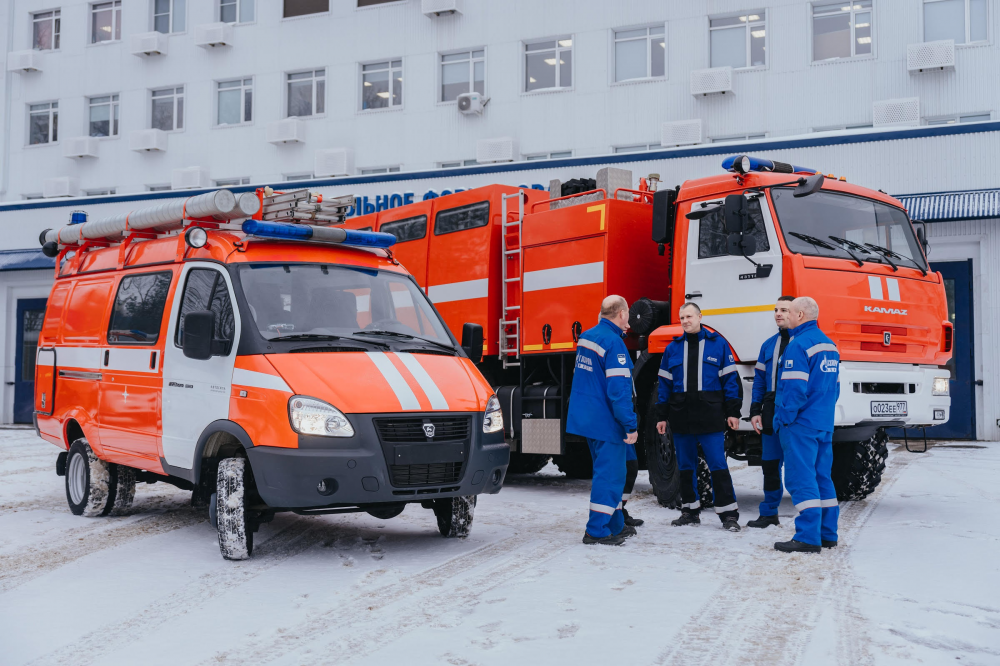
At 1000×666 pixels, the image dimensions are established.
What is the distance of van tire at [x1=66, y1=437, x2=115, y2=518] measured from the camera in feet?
27.2

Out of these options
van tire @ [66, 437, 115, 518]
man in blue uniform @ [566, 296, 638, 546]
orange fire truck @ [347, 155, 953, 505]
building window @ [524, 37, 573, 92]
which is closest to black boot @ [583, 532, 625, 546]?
man in blue uniform @ [566, 296, 638, 546]

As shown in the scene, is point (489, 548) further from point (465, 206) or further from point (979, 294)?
point (979, 294)

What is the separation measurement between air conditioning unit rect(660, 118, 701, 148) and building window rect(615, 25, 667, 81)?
1540 mm

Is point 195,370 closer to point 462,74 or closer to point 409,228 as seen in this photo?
point 409,228

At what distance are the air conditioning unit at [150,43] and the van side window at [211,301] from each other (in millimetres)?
22479

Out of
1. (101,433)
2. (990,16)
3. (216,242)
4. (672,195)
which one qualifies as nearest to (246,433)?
(216,242)

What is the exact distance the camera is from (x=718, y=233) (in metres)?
8.46

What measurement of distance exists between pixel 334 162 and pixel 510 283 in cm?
1508

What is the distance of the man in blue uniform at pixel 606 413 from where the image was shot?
22.5ft

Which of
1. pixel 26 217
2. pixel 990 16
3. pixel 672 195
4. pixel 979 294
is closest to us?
pixel 672 195

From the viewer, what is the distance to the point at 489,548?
693cm

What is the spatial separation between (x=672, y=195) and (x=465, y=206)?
277cm

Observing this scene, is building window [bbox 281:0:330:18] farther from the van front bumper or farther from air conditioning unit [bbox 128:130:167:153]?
the van front bumper

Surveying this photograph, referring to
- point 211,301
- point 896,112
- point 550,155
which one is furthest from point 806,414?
point 550,155
